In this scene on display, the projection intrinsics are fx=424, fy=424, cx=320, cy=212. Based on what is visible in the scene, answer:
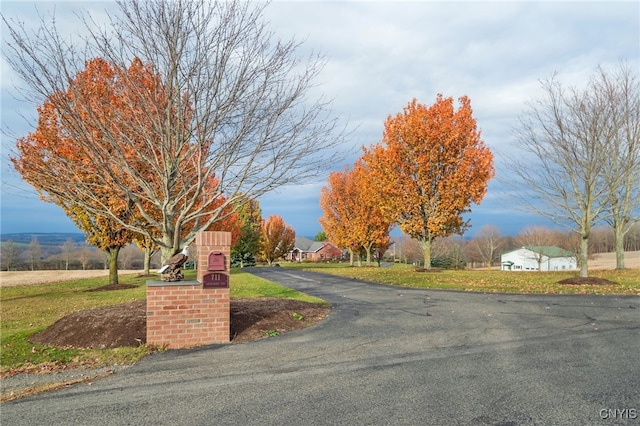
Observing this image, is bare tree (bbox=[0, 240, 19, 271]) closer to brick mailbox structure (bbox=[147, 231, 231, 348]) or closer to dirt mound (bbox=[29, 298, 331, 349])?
dirt mound (bbox=[29, 298, 331, 349])

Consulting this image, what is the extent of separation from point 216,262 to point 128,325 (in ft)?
6.46

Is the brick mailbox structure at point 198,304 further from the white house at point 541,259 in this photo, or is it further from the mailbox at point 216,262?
the white house at point 541,259

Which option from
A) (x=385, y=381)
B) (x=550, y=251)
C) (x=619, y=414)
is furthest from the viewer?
(x=550, y=251)

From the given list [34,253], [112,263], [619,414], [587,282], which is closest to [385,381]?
[619,414]

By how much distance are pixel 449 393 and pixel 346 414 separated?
1270 mm

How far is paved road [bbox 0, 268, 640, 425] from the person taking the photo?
4.08 meters

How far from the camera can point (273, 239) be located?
172ft

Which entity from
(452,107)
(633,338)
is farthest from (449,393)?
(452,107)

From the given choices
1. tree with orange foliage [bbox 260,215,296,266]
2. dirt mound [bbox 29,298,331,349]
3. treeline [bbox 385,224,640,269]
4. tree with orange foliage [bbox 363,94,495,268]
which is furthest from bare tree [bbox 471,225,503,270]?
dirt mound [bbox 29,298,331,349]

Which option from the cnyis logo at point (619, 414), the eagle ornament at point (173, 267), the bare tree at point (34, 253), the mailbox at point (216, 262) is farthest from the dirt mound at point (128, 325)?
the bare tree at point (34, 253)

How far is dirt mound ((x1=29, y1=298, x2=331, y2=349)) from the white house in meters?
63.7

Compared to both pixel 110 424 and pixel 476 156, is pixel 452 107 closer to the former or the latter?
pixel 476 156

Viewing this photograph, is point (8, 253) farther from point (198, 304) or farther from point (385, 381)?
point (385, 381)

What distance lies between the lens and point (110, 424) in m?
3.96
